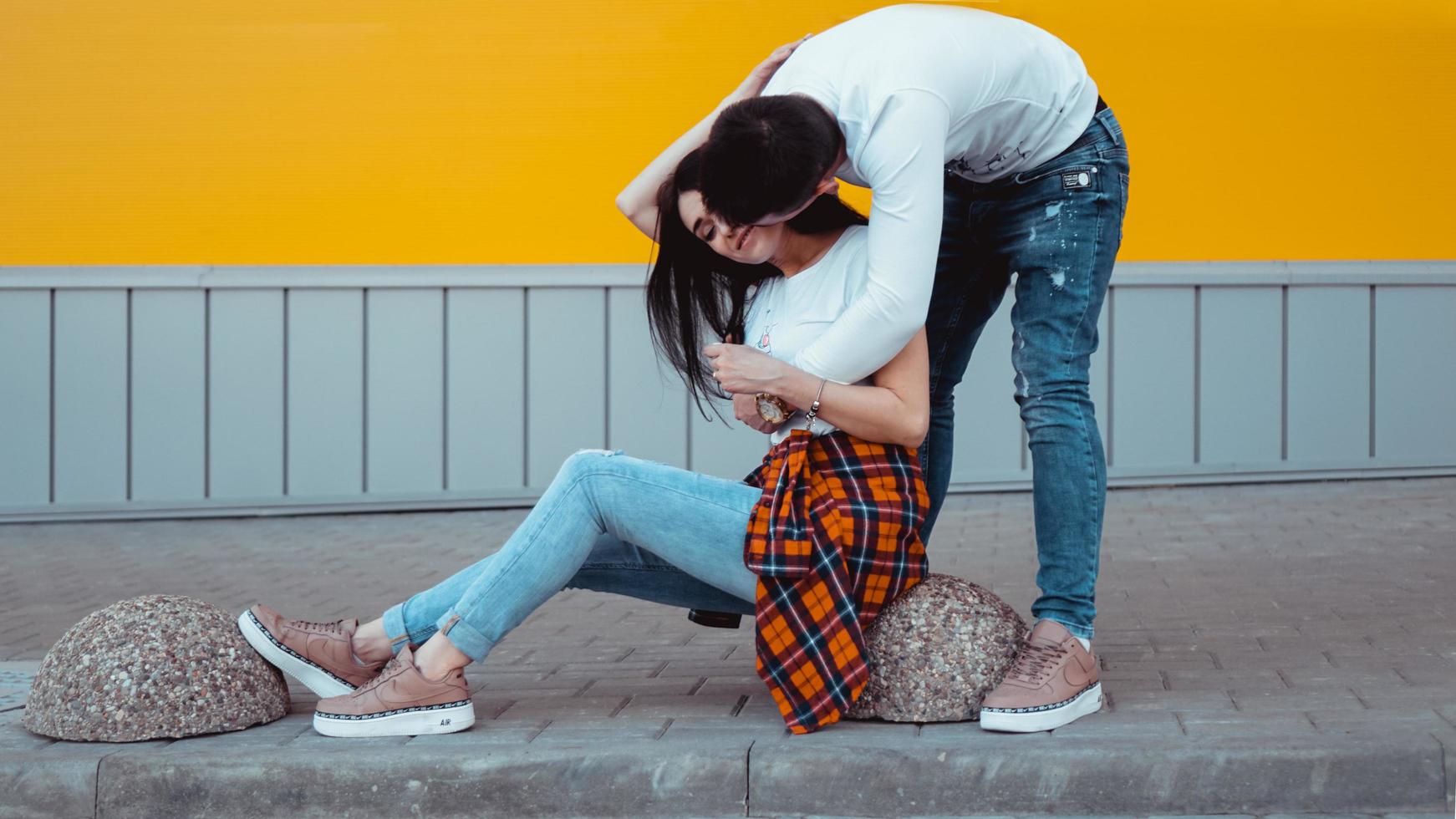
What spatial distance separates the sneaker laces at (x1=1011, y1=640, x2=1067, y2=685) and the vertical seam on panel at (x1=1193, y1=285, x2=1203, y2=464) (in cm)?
454

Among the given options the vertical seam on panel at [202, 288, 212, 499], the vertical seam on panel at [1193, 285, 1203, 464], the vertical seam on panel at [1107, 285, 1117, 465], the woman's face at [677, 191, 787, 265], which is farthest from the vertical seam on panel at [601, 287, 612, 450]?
the woman's face at [677, 191, 787, 265]

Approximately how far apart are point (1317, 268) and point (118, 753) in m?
6.04

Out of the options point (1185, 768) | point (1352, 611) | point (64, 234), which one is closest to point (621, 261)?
point (64, 234)

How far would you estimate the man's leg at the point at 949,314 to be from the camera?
3166 millimetres

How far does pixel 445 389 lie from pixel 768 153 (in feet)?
15.4

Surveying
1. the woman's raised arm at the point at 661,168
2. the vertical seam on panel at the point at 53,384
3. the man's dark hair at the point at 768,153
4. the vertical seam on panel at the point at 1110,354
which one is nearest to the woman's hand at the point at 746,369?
the man's dark hair at the point at 768,153

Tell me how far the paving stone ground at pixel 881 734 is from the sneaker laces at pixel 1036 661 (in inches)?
4.4

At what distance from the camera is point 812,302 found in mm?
2805

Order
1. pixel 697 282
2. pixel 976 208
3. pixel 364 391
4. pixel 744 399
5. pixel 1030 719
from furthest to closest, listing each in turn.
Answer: pixel 364 391 → pixel 976 208 → pixel 697 282 → pixel 744 399 → pixel 1030 719

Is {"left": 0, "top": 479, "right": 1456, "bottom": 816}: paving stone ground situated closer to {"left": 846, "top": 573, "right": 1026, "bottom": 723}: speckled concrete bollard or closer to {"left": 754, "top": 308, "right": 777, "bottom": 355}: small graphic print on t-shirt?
{"left": 846, "top": 573, "right": 1026, "bottom": 723}: speckled concrete bollard

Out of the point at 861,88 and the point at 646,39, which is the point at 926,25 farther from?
the point at 646,39

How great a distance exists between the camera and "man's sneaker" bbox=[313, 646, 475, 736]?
8.88 feet

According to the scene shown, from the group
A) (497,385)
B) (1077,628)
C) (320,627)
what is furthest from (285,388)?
(1077,628)

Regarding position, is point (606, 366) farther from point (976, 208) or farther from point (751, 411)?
point (751, 411)
